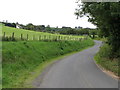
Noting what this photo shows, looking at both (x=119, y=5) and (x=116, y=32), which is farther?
(x=116, y=32)

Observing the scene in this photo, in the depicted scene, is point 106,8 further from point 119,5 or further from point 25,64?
point 25,64

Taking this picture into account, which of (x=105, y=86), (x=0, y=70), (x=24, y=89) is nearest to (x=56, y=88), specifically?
(x=24, y=89)

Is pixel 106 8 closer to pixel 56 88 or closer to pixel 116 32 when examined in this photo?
pixel 116 32

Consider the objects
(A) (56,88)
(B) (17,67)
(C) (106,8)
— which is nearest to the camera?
(A) (56,88)

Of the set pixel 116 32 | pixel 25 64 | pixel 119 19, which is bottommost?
pixel 25 64

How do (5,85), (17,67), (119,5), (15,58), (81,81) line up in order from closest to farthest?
1. (5,85)
2. (81,81)
3. (119,5)
4. (17,67)
5. (15,58)

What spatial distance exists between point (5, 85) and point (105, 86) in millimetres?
5463

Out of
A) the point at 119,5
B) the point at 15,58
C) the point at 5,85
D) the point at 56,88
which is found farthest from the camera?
the point at 15,58

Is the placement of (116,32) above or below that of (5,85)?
above

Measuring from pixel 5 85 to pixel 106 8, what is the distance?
9075mm

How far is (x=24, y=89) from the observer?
1053 cm

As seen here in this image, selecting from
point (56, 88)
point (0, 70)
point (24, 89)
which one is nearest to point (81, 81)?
point (56, 88)

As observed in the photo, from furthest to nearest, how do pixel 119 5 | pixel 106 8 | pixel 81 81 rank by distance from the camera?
pixel 106 8 < pixel 119 5 < pixel 81 81

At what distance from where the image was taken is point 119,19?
1708cm
